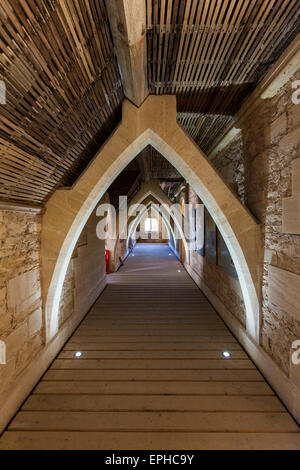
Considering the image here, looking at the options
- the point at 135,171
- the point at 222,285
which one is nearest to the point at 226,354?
the point at 222,285

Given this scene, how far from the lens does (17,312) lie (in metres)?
1.86

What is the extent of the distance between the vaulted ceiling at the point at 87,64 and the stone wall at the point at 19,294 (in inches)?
11.4

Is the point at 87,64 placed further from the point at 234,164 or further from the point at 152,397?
the point at 152,397

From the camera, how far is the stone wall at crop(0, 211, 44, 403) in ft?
5.61

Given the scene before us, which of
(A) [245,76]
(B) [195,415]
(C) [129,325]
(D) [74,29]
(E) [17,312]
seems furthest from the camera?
(C) [129,325]

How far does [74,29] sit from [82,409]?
299cm

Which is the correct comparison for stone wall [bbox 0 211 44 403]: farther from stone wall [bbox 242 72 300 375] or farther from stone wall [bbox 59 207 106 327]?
stone wall [bbox 242 72 300 375]

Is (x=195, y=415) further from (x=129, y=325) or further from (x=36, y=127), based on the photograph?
(x=36, y=127)

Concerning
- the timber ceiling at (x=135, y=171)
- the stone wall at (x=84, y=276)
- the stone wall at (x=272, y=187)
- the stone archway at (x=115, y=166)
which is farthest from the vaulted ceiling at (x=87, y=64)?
the timber ceiling at (x=135, y=171)

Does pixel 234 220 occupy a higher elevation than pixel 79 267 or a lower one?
higher

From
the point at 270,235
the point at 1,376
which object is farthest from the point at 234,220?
the point at 1,376

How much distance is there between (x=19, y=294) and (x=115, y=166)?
69.2 inches

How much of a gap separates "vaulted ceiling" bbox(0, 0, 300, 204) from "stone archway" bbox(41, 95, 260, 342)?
0.20 m

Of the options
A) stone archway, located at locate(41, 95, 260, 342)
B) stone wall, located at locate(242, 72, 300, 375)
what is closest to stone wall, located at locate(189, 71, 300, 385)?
stone wall, located at locate(242, 72, 300, 375)
